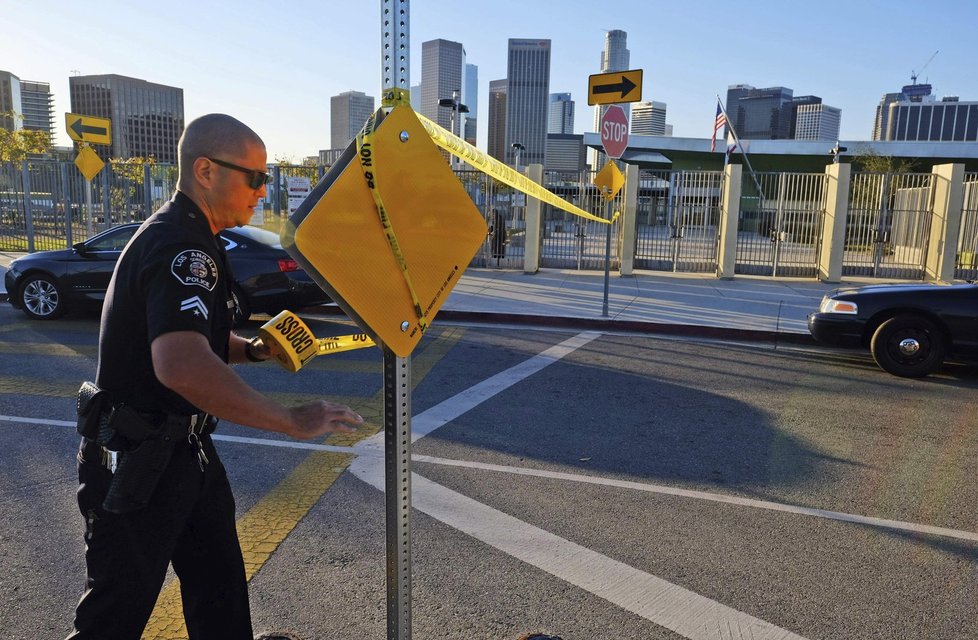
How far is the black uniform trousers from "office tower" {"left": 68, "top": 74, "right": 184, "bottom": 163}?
107 meters

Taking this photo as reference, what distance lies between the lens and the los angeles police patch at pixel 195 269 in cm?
189

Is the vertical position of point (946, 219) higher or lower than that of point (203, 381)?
higher

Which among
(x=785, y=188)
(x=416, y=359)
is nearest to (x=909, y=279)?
(x=785, y=188)

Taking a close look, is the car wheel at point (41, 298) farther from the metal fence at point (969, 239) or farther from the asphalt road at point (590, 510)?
the metal fence at point (969, 239)

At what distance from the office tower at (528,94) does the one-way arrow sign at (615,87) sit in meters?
146

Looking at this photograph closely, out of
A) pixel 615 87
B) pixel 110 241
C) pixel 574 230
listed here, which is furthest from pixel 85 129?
pixel 615 87

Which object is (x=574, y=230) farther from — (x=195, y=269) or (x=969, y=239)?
(x=195, y=269)

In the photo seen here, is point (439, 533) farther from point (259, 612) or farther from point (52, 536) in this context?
point (52, 536)

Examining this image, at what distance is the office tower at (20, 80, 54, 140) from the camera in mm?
153425

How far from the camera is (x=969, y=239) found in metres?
17.6

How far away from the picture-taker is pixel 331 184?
1.73 meters

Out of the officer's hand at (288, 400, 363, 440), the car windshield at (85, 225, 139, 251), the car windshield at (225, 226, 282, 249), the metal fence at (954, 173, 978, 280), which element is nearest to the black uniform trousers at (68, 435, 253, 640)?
the officer's hand at (288, 400, 363, 440)

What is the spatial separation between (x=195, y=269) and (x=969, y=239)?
19.9 m

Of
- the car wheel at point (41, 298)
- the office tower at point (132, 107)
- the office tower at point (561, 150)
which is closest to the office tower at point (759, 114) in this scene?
the office tower at point (561, 150)
